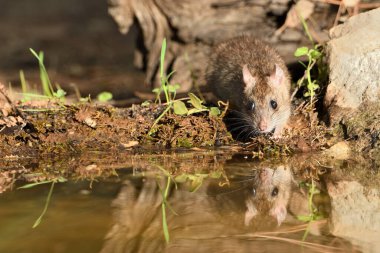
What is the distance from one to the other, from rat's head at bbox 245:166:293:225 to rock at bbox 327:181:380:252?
282 mm

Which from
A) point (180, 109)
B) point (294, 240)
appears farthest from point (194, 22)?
point (294, 240)

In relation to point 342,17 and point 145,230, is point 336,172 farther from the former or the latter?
point 342,17

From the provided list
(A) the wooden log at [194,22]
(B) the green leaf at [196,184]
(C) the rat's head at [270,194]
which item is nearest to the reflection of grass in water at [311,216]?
(C) the rat's head at [270,194]

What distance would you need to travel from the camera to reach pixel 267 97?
6.53 meters

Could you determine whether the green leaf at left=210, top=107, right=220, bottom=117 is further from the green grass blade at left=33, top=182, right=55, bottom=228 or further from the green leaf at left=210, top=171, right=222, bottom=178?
the green grass blade at left=33, top=182, right=55, bottom=228

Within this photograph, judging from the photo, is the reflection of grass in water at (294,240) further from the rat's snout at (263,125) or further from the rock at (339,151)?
the rat's snout at (263,125)

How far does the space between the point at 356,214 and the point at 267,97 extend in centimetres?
259

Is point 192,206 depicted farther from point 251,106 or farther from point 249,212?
point 251,106

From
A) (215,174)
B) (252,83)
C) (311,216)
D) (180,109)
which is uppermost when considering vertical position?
(252,83)

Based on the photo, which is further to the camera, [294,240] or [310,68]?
[310,68]

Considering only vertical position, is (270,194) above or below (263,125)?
below

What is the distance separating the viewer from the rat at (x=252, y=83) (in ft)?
20.9

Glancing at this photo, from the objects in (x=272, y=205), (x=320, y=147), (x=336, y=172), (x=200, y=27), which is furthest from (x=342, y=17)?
(x=272, y=205)

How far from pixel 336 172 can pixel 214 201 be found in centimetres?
122
